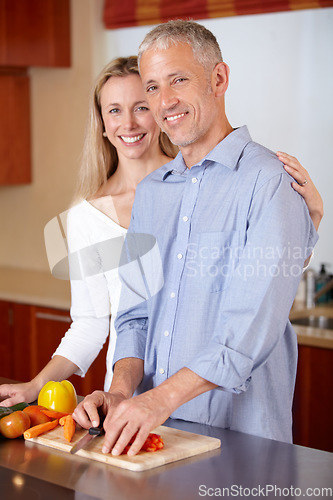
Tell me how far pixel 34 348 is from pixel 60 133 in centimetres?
127

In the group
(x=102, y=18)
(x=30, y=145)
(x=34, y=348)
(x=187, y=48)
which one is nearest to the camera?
(x=187, y=48)

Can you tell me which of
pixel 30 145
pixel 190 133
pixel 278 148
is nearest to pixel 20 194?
pixel 30 145

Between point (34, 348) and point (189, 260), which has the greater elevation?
point (189, 260)

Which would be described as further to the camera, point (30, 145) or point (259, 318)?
point (30, 145)

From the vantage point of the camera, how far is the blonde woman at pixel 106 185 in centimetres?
196

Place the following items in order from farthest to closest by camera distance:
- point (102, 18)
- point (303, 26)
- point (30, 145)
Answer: point (30, 145) < point (102, 18) < point (303, 26)

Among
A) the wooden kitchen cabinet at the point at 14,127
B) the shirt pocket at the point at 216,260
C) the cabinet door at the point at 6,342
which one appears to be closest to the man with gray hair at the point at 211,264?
the shirt pocket at the point at 216,260

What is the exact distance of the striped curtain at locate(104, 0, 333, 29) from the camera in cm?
317

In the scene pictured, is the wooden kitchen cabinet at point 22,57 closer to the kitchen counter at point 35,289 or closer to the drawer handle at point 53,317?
the kitchen counter at point 35,289

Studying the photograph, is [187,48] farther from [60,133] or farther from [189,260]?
[60,133]

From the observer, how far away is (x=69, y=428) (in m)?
1.36

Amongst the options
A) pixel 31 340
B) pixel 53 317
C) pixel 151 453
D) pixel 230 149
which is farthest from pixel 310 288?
pixel 151 453

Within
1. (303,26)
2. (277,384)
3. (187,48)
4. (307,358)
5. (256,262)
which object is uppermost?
(303,26)

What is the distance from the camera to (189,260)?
161 centimetres
